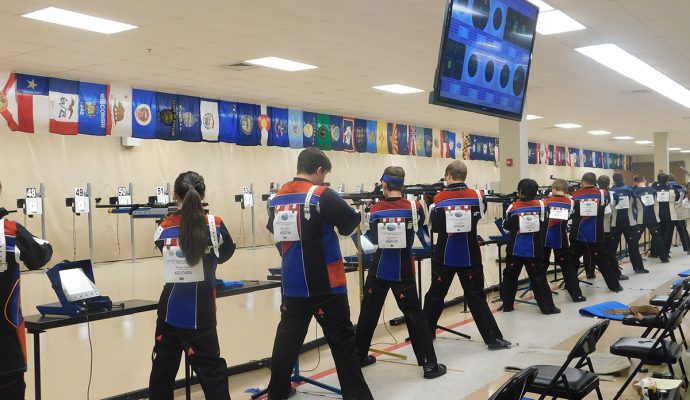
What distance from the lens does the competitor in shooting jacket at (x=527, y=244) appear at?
6.79 meters

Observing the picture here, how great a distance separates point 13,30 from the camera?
7.89m

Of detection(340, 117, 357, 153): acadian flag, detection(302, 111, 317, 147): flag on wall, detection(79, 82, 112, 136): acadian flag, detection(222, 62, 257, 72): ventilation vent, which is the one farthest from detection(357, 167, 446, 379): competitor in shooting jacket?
detection(340, 117, 357, 153): acadian flag

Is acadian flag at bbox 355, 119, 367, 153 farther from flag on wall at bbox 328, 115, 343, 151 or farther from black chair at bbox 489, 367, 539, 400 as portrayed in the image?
black chair at bbox 489, 367, 539, 400

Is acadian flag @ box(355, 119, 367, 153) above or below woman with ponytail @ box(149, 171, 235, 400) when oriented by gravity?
above

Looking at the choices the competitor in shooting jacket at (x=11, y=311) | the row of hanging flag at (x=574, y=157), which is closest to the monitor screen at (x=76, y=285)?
the competitor in shooting jacket at (x=11, y=311)

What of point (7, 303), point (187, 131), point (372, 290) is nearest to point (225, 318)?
Result: point (372, 290)

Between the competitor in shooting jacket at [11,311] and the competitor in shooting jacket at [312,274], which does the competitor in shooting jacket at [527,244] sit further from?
the competitor in shooting jacket at [11,311]

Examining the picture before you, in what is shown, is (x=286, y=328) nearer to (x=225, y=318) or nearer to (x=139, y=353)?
(x=139, y=353)

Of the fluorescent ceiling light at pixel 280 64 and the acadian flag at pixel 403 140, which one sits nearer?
the fluorescent ceiling light at pixel 280 64

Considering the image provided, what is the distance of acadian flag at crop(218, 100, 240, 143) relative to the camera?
1353 cm

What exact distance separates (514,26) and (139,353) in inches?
152

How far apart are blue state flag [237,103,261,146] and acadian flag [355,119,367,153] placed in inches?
137

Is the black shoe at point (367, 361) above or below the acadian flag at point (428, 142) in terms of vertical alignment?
below

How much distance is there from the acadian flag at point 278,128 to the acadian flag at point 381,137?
359 centimetres
